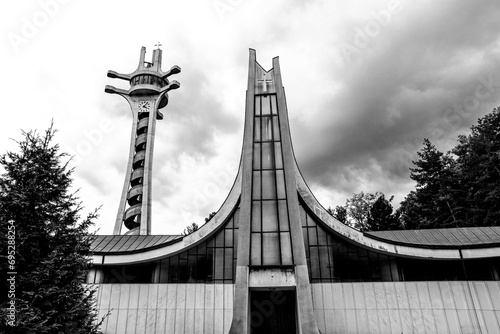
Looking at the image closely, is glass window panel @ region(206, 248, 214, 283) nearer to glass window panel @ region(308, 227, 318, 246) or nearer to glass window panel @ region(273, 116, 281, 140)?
glass window panel @ region(308, 227, 318, 246)

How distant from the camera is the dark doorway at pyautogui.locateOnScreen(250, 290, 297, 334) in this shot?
15992 mm

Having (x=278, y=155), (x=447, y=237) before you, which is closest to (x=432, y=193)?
(x=447, y=237)

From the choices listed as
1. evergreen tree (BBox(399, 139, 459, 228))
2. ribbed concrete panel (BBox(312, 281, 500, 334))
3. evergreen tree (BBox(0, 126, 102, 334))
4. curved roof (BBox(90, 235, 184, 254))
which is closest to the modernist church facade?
ribbed concrete panel (BBox(312, 281, 500, 334))

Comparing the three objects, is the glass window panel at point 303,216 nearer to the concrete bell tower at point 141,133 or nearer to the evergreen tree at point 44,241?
the evergreen tree at point 44,241

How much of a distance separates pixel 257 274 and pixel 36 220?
8.85 meters

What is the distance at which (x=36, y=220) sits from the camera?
8.85 m

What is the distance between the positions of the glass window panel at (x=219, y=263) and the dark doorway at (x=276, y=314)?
2470mm

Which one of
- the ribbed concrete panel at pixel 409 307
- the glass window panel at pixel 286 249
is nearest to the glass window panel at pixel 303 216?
the glass window panel at pixel 286 249

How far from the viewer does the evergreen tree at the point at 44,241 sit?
8.02 metres

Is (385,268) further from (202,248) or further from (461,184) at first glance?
(461,184)

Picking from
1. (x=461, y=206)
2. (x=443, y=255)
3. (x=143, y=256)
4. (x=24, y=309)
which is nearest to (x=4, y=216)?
(x=24, y=309)

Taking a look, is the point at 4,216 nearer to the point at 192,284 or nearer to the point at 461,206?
the point at 192,284

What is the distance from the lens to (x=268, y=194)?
52.9 ft

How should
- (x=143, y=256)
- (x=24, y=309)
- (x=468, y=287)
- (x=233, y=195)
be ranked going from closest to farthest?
(x=24, y=309) < (x=468, y=287) < (x=143, y=256) < (x=233, y=195)
